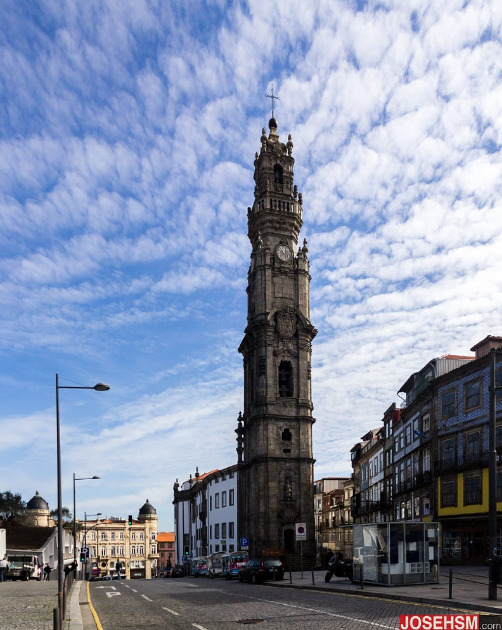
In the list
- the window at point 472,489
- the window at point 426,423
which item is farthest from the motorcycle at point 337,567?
the window at point 426,423

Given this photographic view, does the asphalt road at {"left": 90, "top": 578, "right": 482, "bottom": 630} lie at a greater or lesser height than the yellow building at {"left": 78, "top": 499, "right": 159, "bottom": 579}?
greater

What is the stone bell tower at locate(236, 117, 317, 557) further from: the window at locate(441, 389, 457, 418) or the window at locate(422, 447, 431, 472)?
the window at locate(441, 389, 457, 418)

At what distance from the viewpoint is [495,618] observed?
13.5 meters

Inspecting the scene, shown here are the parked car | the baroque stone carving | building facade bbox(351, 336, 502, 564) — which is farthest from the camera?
the baroque stone carving

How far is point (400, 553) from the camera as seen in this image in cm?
2762

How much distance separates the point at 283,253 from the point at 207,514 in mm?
38346

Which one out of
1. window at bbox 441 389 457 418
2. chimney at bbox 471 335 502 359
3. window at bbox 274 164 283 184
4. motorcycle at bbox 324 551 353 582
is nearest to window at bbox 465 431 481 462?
window at bbox 441 389 457 418

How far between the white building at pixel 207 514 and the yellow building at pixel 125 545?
42.4 metres

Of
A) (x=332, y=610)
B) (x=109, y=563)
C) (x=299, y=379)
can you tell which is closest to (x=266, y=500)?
(x=299, y=379)

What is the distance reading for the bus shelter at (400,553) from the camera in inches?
1086

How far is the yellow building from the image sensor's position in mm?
150625

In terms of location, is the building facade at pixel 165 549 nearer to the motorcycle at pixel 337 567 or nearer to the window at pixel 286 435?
the window at pixel 286 435

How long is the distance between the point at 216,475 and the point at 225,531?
25.8 feet

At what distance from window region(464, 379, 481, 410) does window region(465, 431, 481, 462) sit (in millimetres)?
1765
